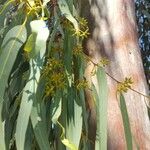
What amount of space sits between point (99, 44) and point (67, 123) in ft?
1.14

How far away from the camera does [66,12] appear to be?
50.1 inches

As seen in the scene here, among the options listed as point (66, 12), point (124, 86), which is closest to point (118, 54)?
point (124, 86)

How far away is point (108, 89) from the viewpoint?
1470 millimetres

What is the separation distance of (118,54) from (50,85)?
0.34 m

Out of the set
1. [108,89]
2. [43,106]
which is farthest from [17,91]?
[108,89]

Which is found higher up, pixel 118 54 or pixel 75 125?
pixel 118 54

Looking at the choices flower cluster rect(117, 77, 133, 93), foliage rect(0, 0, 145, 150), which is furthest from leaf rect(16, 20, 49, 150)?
flower cluster rect(117, 77, 133, 93)

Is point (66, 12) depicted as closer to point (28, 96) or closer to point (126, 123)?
point (28, 96)

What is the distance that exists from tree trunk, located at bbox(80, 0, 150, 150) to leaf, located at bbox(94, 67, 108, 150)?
11 cm

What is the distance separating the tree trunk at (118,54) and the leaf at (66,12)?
10.0 inches

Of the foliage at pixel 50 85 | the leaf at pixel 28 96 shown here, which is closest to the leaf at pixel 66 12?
the foliage at pixel 50 85

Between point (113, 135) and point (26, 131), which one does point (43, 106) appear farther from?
point (113, 135)

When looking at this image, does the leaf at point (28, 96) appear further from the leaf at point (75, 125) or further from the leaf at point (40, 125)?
the leaf at point (75, 125)

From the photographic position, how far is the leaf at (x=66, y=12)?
1.23 metres
